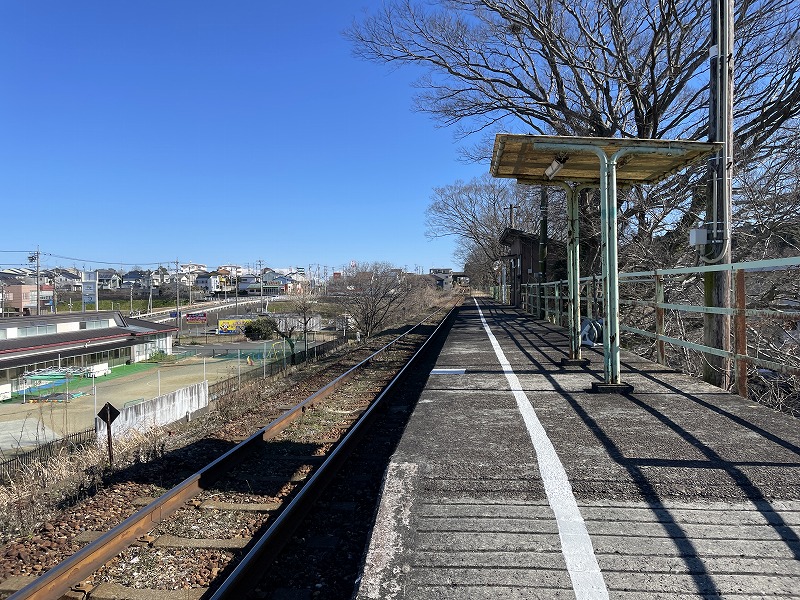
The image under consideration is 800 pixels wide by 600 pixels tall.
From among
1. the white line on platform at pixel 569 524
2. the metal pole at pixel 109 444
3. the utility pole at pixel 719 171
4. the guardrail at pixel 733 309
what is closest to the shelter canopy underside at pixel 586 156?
the utility pole at pixel 719 171

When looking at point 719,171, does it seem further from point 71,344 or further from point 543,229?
point 71,344

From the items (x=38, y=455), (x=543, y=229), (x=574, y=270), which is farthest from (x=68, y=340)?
(x=574, y=270)

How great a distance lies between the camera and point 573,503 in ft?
10.6

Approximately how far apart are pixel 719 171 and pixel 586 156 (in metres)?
1.87

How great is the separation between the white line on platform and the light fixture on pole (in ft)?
12.4

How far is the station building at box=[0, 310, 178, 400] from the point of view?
3553 cm

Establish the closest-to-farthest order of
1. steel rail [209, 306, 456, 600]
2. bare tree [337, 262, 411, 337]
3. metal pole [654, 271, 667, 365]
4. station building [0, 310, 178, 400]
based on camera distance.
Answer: steel rail [209, 306, 456, 600]
metal pole [654, 271, 667, 365]
station building [0, 310, 178, 400]
bare tree [337, 262, 411, 337]

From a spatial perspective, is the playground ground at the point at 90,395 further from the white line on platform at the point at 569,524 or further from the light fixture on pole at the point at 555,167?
the white line on platform at the point at 569,524

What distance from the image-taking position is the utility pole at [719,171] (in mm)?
7020

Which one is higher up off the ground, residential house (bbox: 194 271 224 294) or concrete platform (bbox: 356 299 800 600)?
residential house (bbox: 194 271 224 294)

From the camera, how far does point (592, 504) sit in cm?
320

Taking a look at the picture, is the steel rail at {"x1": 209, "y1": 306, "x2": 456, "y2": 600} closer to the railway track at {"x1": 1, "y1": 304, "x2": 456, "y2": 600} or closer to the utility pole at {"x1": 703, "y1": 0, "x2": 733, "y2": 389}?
the railway track at {"x1": 1, "y1": 304, "x2": 456, "y2": 600}

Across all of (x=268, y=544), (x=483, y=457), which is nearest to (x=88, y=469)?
(x=268, y=544)

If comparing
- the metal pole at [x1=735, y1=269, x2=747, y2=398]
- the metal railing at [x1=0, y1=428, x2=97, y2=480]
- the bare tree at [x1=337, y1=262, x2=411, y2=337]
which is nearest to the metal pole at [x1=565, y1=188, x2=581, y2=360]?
the metal pole at [x1=735, y1=269, x2=747, y2=398]
